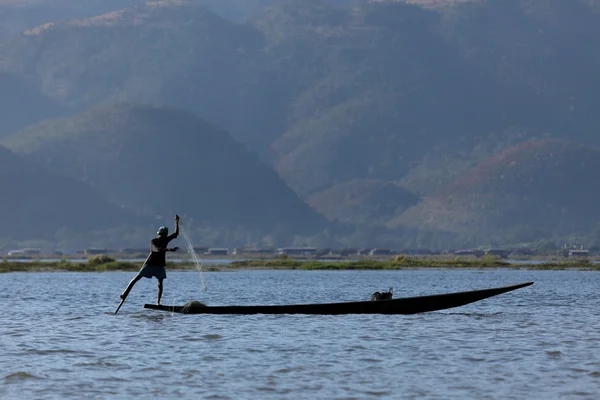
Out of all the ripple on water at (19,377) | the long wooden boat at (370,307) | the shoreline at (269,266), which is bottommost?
the ripple on water at (19,377)

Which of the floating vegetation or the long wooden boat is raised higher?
the floating vegetation

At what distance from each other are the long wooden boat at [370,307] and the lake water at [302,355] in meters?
0.52

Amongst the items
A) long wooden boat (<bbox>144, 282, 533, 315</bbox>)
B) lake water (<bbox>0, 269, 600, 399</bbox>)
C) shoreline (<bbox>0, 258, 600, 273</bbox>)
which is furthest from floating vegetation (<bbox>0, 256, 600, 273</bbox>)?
long wooden boat (<bbox>144, 282, 533, 315</bbox>)

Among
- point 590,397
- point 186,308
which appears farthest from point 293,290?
point 590,397

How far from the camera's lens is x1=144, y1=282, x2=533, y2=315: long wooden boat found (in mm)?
46969

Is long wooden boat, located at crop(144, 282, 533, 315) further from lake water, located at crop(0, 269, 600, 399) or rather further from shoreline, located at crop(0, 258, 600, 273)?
shoreline, located at crop(0, 258, 600, 273)

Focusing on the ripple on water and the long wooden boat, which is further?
the long wooden boat

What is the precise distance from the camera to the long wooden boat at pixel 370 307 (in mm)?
46969

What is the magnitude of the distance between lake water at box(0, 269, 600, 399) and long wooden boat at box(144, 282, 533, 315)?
0.52 metres

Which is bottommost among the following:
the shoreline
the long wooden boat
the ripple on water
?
the ripple on water

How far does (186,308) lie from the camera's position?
48.9 metres

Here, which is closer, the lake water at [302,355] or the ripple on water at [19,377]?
the lake water at [302,355]

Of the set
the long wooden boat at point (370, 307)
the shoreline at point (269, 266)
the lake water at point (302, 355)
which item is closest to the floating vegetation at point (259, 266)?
the shoreline at point (269, 266)

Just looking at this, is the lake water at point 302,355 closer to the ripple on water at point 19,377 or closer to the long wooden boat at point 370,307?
the ripple on water at point 19,377
